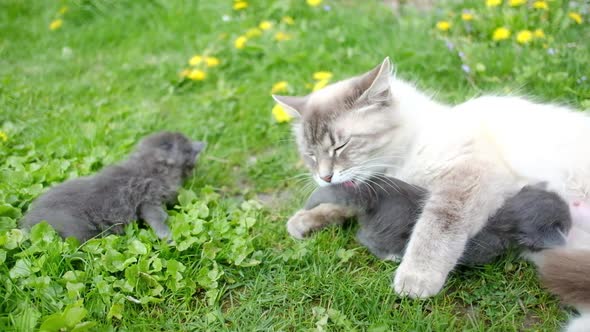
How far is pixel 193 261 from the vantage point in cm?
250

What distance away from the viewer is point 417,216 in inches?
98.9

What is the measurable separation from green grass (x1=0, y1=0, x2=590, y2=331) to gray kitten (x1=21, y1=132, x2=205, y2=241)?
13cm

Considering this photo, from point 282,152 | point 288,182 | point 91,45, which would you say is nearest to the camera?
point 288,182

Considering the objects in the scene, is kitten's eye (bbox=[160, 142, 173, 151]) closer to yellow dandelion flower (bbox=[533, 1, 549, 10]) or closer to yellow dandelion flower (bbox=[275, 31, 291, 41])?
yellow dandelion flower (bbox=[275, 31, 291, 41])

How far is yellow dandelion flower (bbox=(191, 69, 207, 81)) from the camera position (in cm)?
448

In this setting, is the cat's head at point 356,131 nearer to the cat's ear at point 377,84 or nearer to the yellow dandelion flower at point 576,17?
the cat's ear at point 377,84

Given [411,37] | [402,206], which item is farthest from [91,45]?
[402,206]

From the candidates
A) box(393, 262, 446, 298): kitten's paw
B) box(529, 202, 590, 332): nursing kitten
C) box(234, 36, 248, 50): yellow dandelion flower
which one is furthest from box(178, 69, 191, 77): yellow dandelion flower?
box(529, 202, 590, 332): nursing kitten

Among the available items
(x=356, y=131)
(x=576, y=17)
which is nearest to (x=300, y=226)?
(x=356, y=131)

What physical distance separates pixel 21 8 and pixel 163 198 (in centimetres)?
489

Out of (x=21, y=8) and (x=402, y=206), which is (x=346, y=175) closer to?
(x=402, y=206)

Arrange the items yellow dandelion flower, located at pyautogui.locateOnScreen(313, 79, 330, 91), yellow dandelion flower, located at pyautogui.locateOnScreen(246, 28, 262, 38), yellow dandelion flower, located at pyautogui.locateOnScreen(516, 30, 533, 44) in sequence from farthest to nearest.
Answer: yellow dandelion flower, located at pyautogui.locateOnScreen(246, 28, 262, 38) < yellow dandelion flower, located at pyautogui.locateOnScreen(516, 30, 533, 44) < yellow dandelion flower, located at pyautogui.locateOnScreen(313, 79, 330, 91)

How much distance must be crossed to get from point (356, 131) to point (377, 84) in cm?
28

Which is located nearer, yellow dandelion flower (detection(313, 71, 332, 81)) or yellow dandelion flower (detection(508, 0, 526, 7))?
yellow dandelion flower (detection(313, 71, 332, 81))
